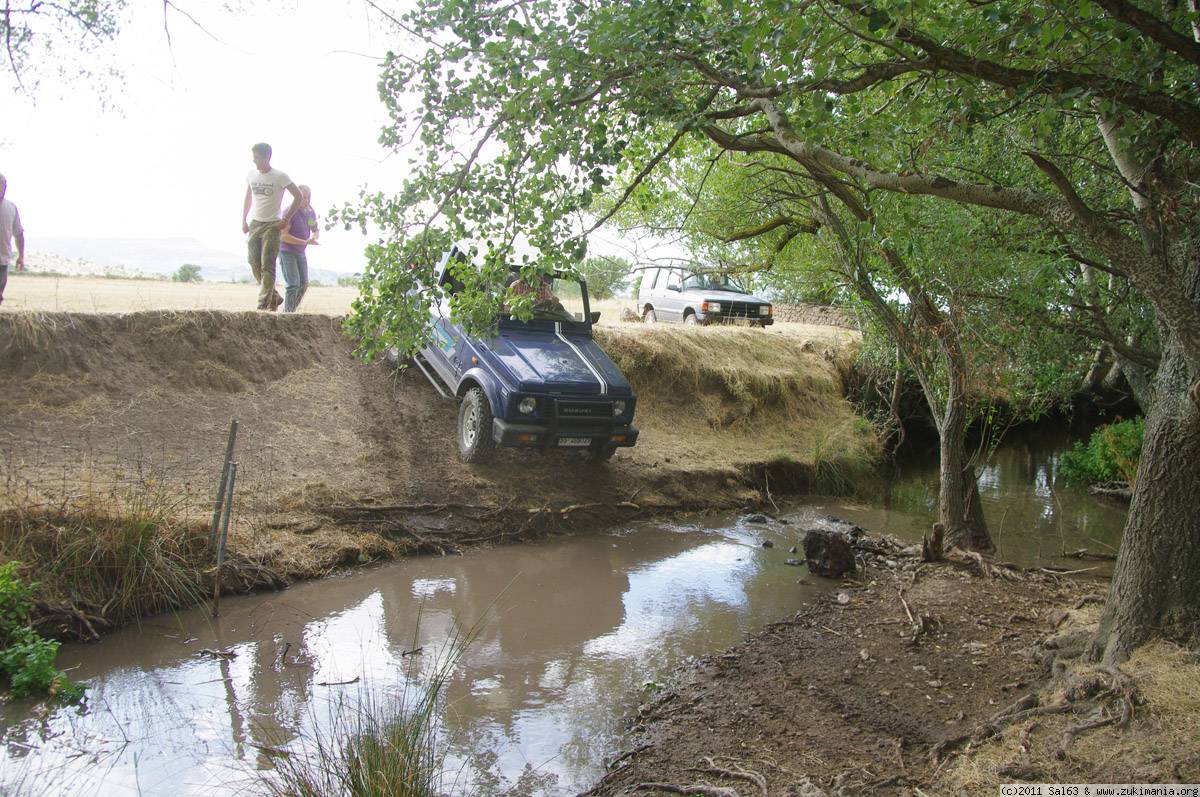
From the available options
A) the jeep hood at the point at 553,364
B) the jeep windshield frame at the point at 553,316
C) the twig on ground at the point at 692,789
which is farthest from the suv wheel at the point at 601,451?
the twig on ground at the point at 692,789

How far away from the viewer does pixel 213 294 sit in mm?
15312

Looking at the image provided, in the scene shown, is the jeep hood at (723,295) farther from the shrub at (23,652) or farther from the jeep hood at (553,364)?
the shrub at (23,652)

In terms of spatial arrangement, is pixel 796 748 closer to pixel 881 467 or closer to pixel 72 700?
pixel 72 700

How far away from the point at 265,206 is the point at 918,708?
8758 mm

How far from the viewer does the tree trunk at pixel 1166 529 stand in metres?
4.90

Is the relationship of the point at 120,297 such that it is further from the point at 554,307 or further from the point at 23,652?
the point at 23,652

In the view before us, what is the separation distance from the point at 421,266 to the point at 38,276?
45.8 feet

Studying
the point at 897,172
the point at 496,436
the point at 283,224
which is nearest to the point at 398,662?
the point at 496,436

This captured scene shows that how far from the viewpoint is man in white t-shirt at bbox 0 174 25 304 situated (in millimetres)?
9000

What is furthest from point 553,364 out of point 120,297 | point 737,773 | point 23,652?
point 120,297

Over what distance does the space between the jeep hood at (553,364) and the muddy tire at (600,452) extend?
680mm

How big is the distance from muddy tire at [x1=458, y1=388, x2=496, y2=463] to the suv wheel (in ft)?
3.73

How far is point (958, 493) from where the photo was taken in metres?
9.37

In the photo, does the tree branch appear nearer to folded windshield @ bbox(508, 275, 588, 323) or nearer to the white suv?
folded windshield @ bbox(508, 275, 588, 323)
